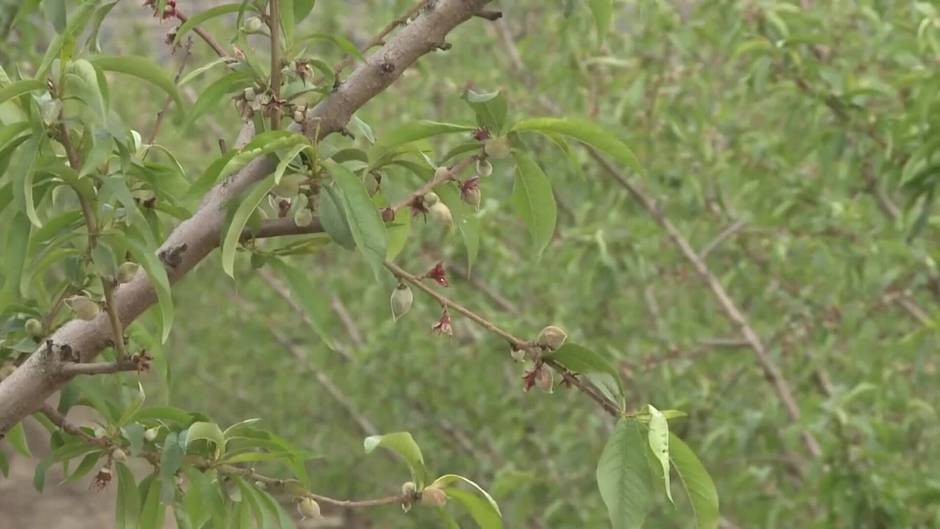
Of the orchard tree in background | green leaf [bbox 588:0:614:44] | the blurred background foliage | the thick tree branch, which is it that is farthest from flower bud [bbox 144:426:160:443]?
the blurred background foliage

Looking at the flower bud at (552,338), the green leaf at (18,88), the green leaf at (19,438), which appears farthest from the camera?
the green leaf at (19,438)

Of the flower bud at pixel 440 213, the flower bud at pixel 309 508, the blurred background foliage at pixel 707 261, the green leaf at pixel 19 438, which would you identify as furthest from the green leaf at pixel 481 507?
the blurred background foliage at pixel 707 261

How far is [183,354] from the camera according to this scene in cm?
610

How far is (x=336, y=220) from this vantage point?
44.4 inches

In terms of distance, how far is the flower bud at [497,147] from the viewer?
1.17 m

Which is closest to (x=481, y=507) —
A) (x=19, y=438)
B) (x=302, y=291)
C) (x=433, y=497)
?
(x=433, y=497)

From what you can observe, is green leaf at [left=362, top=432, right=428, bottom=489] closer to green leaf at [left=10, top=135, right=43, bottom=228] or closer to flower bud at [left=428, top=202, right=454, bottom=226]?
flower bud at [left=428, top=202, right=454, bottom=226]

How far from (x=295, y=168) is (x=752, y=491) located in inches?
115

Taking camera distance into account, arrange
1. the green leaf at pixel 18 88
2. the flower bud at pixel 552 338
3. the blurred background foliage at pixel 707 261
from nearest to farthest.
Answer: the green leaf at pixel 18 88
the flower bud at pixel 552 338
the blurred background foliage at pixel 707 261

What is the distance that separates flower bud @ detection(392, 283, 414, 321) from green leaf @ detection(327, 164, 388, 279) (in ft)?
0.39

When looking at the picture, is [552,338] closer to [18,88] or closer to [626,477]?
[626,477]

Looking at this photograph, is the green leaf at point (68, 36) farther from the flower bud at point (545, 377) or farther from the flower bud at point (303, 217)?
the flower bud at point (545, 377)

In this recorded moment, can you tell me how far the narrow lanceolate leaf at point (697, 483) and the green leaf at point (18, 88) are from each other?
58 cm

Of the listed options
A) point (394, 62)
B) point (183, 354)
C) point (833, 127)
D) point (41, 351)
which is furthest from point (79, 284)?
point (183, 354)
